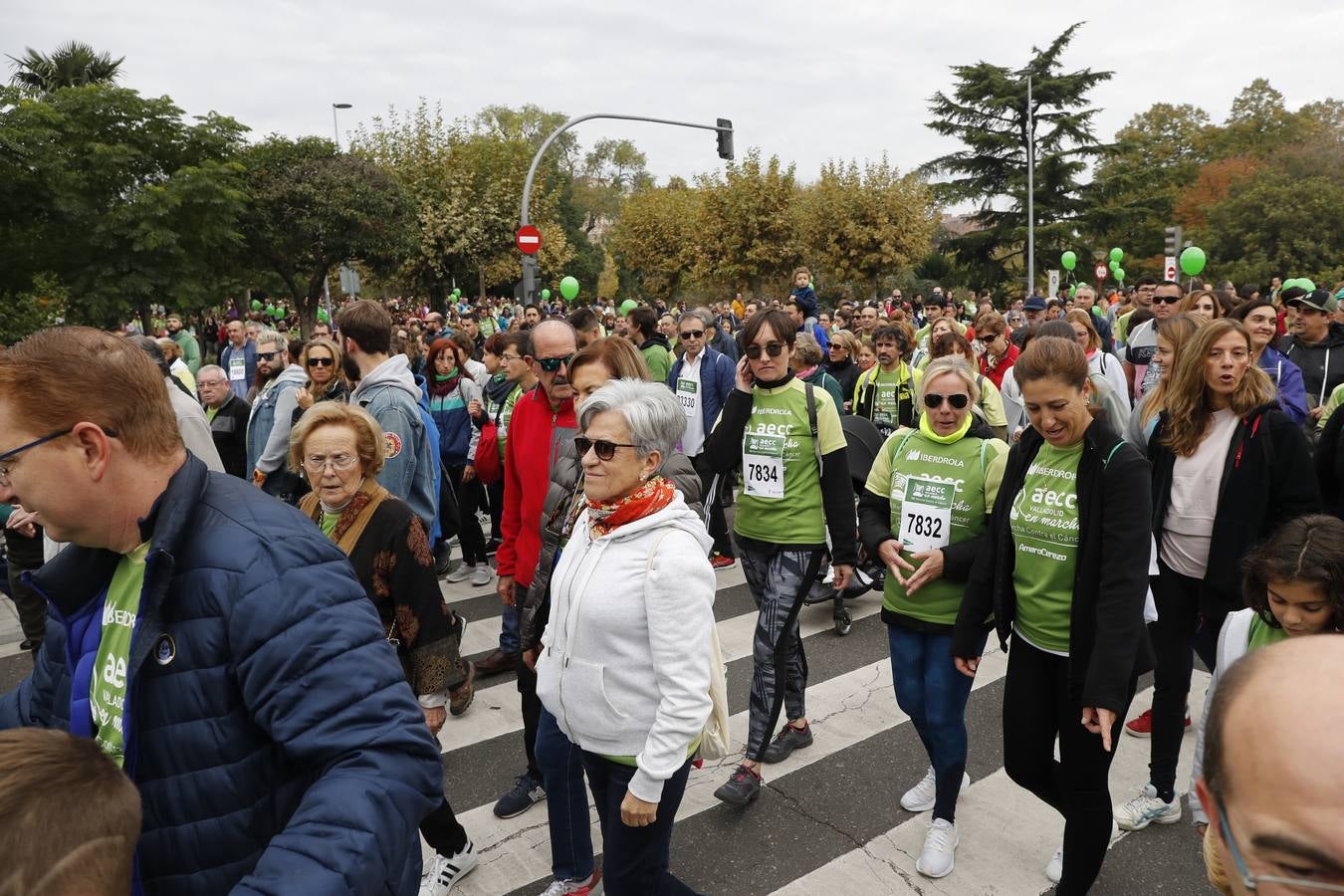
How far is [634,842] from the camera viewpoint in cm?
259

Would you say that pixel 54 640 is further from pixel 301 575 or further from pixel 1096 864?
pixel 1096 864

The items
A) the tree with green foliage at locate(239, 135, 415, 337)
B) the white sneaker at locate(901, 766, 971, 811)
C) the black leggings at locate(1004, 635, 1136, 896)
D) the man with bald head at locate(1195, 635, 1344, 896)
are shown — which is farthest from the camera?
the tree with green foliage at locate(239, 135, 415, 337)

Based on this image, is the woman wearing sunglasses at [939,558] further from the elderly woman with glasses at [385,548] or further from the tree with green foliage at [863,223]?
the tree with green foliage at [863,223]

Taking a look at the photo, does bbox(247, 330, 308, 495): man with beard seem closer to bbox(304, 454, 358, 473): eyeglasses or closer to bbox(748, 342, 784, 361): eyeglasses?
bbox(304, 454, 358, 473): eyeglasses

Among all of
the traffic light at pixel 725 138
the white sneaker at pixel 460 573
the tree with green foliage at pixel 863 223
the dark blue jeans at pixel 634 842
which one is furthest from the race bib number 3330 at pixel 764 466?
the tree with green foliage at pixel 863 223

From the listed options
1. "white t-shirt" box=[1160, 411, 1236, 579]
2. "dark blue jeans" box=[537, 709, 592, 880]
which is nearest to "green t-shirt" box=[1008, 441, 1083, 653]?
"white t-shirt" box=[1160, 411, 1236, 579]

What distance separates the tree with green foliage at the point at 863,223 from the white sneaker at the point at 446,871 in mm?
28871

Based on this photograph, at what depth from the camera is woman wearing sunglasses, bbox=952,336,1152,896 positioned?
9.19 feet

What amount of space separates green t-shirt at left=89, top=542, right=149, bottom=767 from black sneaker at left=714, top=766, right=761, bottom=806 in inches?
114

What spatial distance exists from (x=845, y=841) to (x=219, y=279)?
2406 cm

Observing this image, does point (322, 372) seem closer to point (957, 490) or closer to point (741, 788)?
point (741, 788)

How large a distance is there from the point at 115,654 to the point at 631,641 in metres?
1.32

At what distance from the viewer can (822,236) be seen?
31.0m

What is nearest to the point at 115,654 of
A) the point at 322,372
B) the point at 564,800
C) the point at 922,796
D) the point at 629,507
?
the point at 629,507
